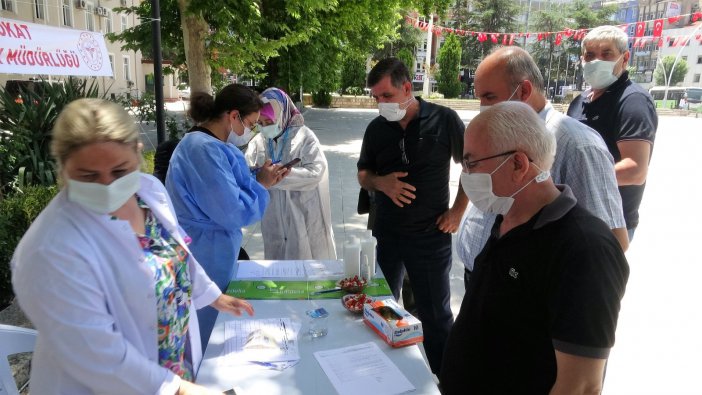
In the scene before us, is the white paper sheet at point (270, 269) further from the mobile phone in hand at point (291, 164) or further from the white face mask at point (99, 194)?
the white face mask at point (99, 194)

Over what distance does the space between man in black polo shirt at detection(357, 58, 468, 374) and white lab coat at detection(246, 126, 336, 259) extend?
553 millimetres

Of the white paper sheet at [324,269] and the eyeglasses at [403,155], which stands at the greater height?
the eyeglasses at [403,155]

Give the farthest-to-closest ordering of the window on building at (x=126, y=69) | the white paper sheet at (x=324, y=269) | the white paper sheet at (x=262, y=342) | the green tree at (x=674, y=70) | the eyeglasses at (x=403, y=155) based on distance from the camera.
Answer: the green tree at (x=674, y=70), the window on building at (x=126, y=69), the eyeglasses at (x=403, y=155), the white paper sheet at (x=324, y=269), the white paper sheet at (x=262, y=342)

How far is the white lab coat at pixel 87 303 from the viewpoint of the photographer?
47.0 inches

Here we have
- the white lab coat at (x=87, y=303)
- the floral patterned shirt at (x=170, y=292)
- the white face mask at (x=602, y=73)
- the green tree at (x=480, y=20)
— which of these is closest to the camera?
the white lab coat at (x=87, y=303)

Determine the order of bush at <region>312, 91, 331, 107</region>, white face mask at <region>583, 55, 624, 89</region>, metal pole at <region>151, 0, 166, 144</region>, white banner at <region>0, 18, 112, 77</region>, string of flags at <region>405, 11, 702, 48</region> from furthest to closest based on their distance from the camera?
bush at <region>312, 91, 331, 107</region>, string of flags at <region>405, 11, 702, 48</region>, metal pole at <region>151, 0, 166, 144</region>, white banner at <region>0, 18, 112, 77</region>, white face mask at <region>583, 55, 624, 89</region>

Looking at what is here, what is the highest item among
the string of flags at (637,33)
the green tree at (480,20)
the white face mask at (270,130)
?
the green tree at (480,20)

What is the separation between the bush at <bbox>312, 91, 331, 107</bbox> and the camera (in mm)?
25014

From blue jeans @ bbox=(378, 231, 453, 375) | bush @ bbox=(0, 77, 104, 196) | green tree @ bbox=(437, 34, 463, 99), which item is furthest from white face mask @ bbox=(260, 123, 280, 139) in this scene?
green tree @ bbox=(437, 34, 463, 99)

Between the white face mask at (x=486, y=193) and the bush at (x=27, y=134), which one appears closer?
the white face mask at (x=486, y=193)

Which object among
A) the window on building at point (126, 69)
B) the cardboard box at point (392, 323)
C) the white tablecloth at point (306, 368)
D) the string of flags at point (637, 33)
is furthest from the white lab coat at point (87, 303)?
the window on building at point (126, 69)

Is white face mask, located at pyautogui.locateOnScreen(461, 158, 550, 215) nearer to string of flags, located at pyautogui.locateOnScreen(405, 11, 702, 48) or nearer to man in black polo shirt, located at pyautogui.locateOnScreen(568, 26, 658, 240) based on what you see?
man in black polo shirt, located at pyautogui.locateOnScreen(568, 26, 658, 240)

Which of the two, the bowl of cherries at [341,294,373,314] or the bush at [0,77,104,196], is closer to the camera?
the bowl of cherries at [341,294,373,314]

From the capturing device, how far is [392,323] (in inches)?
69.9
